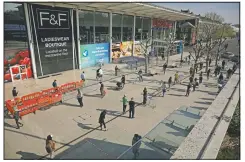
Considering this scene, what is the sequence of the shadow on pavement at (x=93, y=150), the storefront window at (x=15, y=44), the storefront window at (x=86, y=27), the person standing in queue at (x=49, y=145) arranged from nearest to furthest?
the person standing in queue at (x=49, y=145), the shadow on pavement at (x=93, y=150), the storefront window at (x=15, y=44), the storefront window at (x=86, y=27)

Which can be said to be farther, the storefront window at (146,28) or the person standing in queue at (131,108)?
the storefront window at (146,28)

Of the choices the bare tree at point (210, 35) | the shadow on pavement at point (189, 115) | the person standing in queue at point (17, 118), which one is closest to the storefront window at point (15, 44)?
the person standing in queue at point (17, 118)

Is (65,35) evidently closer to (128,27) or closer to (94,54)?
(94,54)

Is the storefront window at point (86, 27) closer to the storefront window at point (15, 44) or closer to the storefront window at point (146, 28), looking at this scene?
the storefront window at point (15, 44)

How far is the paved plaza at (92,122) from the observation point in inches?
346

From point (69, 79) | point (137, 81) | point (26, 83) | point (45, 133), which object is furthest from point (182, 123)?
point (26, 83)

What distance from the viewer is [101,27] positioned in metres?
27.5

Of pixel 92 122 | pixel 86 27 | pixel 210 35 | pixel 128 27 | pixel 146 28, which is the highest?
pixel 146 28

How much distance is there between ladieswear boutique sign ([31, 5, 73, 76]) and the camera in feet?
64.3

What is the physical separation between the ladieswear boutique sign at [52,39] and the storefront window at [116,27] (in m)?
8.57

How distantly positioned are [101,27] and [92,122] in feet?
62.8

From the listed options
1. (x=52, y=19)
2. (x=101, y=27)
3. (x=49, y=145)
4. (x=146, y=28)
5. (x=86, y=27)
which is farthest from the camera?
(x=146, y=28)

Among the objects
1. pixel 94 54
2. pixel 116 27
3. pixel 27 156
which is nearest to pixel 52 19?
pixel 94 54

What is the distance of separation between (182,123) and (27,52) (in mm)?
17217
